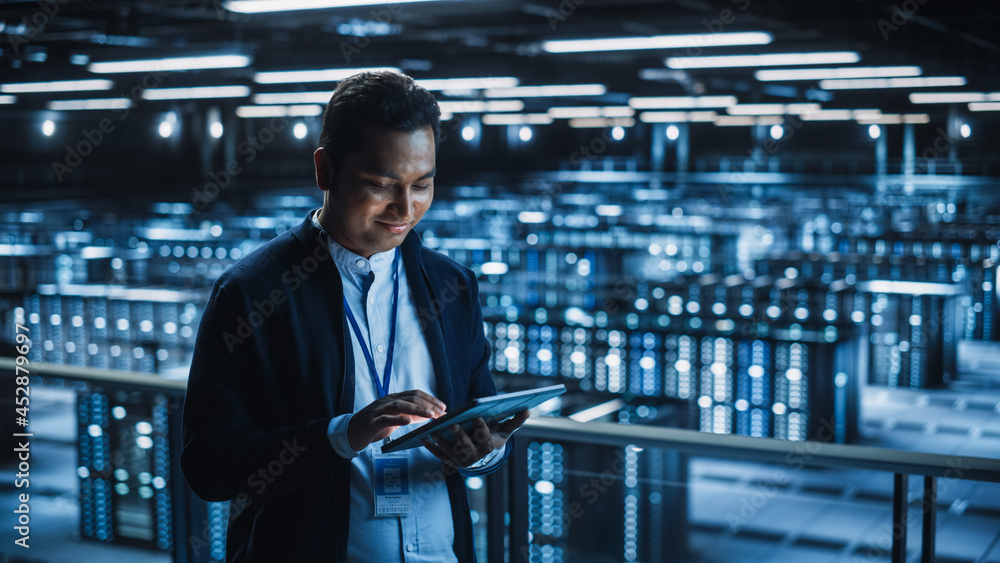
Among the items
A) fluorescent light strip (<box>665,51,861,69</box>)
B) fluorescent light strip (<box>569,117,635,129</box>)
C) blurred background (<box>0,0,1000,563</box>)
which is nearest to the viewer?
blurred background (<box>0,0,1000,563</box>)

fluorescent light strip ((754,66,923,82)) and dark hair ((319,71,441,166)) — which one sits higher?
fluorescent light strip ((754,66,923,82))

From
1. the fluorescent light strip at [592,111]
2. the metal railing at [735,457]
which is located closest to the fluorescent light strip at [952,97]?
the fluorescent light strip at [592,111]

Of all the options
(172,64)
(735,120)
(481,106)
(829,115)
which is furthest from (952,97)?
(172,64)

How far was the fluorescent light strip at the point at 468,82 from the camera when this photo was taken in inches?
540

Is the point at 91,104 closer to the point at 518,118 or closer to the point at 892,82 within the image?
the point at 518,118

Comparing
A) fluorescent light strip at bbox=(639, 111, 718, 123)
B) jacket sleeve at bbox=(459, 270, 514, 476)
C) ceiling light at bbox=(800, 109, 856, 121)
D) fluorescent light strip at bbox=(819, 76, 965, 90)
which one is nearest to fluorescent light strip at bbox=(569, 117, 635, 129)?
fluorescent light strip at bbox=(639, 111, 718, 123)

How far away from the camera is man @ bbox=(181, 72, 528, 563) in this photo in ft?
4.27

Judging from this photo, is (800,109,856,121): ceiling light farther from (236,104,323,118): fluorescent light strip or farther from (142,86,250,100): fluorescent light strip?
(142,86,250,100): fluorescent light strip

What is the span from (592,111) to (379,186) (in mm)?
23033

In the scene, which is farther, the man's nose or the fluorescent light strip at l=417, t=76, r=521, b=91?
the fluorescent light strip at l=417, t=76, r=521, b=91

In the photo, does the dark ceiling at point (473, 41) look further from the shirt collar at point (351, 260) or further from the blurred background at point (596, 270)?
the shirt collar at point (351, 260)

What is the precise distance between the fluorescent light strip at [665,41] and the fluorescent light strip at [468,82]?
130 inches

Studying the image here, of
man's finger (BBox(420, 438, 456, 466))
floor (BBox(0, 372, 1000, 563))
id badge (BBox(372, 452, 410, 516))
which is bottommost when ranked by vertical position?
floor (BBox(0, 372, 1000, 563))

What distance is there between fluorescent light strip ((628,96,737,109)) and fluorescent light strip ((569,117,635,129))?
574 cm
